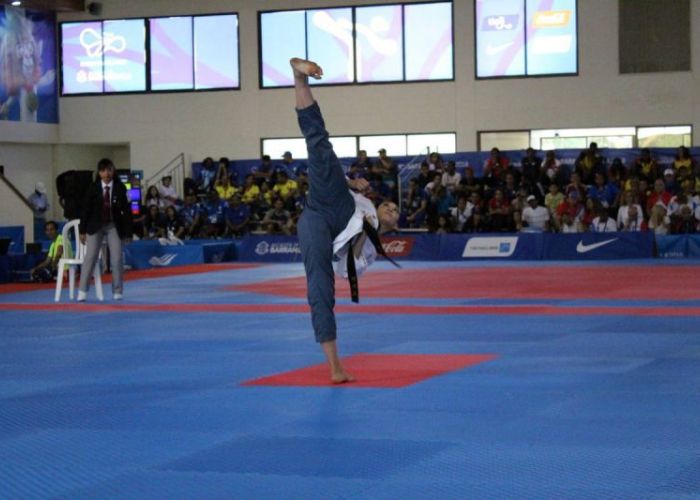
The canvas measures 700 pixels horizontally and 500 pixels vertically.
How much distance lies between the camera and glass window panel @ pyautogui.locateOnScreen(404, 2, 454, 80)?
30.8 meters

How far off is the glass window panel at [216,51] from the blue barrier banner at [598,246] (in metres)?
11.8

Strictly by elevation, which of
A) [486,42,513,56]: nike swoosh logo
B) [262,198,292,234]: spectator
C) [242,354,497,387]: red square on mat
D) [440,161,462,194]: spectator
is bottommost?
[242,354,497,387]: red square on mat

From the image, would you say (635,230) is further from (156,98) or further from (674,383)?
(674,383)

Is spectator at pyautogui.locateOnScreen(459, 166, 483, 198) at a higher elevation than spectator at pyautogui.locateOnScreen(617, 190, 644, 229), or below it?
higher

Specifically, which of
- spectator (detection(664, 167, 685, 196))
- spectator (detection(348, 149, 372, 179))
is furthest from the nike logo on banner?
spectator (detection(348, 149, 372, 179))

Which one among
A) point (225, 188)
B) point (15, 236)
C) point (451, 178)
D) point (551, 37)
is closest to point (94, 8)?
point (225, 188)

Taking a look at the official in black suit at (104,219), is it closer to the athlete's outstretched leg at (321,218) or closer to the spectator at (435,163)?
the athlete's outstretched leg at (321,218)

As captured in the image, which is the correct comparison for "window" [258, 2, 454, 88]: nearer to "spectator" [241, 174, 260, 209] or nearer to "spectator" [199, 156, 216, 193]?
"spectator" [199, 156, 216, 193]

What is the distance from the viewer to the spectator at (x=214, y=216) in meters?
28.5

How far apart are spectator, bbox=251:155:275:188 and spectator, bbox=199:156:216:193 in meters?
1.21

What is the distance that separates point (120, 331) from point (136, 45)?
22575mm

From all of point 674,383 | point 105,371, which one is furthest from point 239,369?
point 674,383

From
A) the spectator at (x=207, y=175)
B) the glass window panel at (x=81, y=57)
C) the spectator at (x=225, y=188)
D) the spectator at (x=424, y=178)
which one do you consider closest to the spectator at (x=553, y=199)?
the spectator at (x=424, y=178)

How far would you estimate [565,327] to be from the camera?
11273 millimetres
